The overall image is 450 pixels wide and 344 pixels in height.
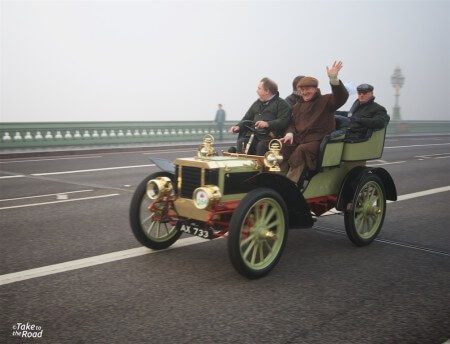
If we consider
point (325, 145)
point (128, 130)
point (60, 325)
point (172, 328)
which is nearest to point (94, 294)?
point (60, 325)

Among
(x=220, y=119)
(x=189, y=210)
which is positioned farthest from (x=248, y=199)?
(x=220, y=119)

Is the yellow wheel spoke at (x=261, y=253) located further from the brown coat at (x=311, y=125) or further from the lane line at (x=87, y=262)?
the lane line at (x=87, y=262)

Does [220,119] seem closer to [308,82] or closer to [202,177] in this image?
[308,82]

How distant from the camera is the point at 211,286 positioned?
13.3ft

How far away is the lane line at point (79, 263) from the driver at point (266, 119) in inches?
51.7

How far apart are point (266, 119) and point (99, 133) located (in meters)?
14.9

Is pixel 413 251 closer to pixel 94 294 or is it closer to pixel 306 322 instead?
pixel 306 322

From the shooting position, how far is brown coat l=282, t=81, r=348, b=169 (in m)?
4.95

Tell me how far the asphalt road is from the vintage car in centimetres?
25

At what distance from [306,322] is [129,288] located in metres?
1.51

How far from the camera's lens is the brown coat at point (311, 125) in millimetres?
4949

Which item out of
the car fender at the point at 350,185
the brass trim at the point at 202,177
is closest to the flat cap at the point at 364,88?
the car fender at the point at 350,185

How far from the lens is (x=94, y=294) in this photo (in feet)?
12.5

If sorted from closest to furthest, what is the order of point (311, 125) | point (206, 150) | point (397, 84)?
1. point (206, 150)
2. point (311, 125)
3. point (397, 84)
